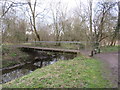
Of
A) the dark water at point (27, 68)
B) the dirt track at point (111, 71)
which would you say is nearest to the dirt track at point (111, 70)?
the dirt track at point (111, 71)

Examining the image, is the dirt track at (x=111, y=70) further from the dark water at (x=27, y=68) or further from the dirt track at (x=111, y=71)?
the dark water at (x=27, y=68)

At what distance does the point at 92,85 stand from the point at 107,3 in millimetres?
13578

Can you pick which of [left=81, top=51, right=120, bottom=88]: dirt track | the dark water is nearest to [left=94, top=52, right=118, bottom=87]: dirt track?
[left=81, top=51, right=120, bottom=88]: dirt track

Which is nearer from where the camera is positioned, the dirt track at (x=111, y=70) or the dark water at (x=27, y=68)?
the dirt track at (x=111, y=70)

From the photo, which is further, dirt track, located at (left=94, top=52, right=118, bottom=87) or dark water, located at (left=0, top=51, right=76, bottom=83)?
dark water, located at (left=0, top=51, right=76, bottom=83)

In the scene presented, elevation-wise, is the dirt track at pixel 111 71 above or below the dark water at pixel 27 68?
above

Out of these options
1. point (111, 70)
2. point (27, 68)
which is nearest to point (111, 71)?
point (111, 70)

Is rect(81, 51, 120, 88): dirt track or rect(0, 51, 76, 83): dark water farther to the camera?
rect(0, 51, 76, 83): dark water

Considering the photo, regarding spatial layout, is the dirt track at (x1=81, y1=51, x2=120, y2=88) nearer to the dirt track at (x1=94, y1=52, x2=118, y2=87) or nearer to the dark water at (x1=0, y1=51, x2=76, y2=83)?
the dirt track at (x1=94, y1=52, x2=118, y2=87)

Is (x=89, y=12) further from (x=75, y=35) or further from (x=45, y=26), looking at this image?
(x=45, y=26)

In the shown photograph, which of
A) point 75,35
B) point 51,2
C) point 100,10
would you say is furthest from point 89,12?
point 51,2

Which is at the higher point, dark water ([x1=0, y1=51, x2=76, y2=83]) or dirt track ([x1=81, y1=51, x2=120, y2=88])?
dirt track ([x1=81, y1=51, x2=120, y2=88])

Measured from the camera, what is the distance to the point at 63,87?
12.3 feet

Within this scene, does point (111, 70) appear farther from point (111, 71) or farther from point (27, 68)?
point (27, 68)
